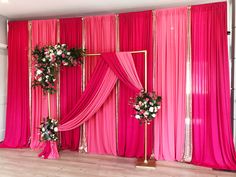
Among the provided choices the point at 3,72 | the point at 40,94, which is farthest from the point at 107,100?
the point at 3,72

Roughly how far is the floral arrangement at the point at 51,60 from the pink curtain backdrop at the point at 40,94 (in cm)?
38

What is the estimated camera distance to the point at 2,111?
4.34 meters

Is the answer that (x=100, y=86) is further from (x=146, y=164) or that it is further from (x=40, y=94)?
(x=146, y=164)

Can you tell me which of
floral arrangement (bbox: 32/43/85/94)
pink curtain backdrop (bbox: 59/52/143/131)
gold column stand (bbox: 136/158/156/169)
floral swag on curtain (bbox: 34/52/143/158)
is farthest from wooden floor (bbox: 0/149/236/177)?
floral arrangement (bbox: 32/43/85/94)

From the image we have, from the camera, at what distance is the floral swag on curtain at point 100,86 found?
11.6 feet

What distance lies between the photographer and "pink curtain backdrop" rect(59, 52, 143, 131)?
352 centimetres

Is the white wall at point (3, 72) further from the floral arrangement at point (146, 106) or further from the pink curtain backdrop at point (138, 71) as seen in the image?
the floral arrangement at point (146, 106)

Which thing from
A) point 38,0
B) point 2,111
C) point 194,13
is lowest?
point 2,111

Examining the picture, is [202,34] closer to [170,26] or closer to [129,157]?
[170,26]

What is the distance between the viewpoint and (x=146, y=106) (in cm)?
321

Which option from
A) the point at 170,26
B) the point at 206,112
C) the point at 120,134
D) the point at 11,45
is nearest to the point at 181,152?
the point at 206,112

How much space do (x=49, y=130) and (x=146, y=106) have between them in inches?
68.5

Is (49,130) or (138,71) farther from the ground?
(138,71)

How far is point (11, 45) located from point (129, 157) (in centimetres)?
321
